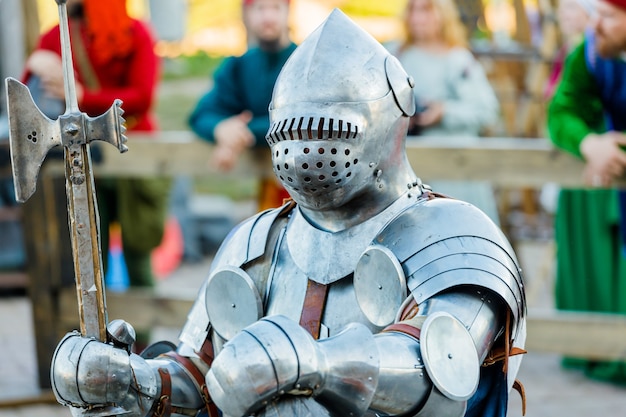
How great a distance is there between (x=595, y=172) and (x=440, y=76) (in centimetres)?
100

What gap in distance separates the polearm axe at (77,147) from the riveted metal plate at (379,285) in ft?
2.03

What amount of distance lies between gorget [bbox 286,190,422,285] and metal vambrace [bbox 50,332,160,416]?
1.70ft

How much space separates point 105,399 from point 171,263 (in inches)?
261

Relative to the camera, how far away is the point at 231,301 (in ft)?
10.1

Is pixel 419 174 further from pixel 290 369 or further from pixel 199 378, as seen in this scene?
pixel 290 369

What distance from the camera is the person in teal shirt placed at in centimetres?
550

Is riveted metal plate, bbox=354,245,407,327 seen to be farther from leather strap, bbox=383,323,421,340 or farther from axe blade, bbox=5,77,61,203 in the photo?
axe blade, bbox=5,77,61,203

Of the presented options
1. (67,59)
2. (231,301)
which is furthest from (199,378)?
(67,59)

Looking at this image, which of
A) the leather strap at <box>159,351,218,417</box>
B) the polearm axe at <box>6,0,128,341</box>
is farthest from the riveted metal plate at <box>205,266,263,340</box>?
the polearm axe at <box>6,0,128,341</box>

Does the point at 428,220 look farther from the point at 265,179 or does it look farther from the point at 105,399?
the point at 265,179

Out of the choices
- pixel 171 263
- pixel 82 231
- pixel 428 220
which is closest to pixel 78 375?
pixel 82 231

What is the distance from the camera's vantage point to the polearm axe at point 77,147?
2635 millimetres

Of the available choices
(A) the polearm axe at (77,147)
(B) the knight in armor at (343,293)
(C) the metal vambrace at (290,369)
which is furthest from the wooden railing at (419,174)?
(C) the metal vambrace at (290,369)

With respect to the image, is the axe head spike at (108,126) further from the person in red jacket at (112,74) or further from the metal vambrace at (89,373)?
the person in red jacket at (112,74)
